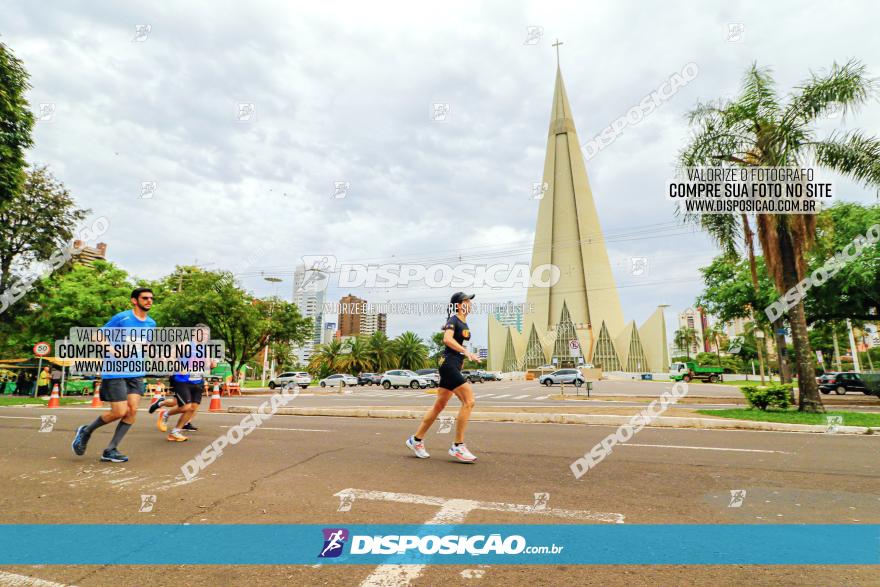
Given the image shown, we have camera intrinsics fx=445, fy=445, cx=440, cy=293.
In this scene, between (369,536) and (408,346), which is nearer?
→ (369,536)

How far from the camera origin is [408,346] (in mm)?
66812

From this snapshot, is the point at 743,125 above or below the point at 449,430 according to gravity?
above

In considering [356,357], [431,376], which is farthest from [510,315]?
[431,376]

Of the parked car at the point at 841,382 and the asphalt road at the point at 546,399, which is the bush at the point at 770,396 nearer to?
the asphalt road at the point at 546,399

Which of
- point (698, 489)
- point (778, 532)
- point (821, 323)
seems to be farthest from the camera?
point (821, 323)

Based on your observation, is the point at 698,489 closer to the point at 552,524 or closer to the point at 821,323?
the point at 552,524

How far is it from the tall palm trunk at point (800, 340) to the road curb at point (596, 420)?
8.71 feet

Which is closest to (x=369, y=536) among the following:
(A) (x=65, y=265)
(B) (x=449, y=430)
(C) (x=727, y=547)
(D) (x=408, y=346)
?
(C) (x=727, y=547)

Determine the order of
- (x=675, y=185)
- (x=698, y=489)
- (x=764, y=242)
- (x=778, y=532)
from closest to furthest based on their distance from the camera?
(x=778, y=532) < (x=698, y=489) < (x=764, y=242) < (x=675, y=185)

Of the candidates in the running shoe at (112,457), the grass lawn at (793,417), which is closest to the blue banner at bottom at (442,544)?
the running shoe at (112,457)

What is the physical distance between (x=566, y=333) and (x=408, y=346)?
97.7 feet

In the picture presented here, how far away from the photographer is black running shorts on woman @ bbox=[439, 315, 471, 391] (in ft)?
17.1

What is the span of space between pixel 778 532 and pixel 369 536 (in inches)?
110

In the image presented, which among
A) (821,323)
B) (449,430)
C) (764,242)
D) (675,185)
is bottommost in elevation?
(449,430)
